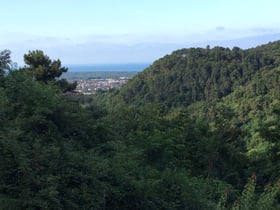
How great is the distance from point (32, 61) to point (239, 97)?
41.8 metres

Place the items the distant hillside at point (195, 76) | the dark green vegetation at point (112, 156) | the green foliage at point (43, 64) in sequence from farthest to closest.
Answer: the distant hillside at point (195, 76) < the green foliage at point (43, 64) < the dark green vegetation at point (112, 156)

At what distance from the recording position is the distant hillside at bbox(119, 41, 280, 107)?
224ft

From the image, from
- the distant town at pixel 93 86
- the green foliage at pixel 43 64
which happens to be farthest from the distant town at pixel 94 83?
the green foliage at pixel 43 64

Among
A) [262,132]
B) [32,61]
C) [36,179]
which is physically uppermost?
[32,61]

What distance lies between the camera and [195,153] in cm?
2197

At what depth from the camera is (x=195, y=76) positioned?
75.0m

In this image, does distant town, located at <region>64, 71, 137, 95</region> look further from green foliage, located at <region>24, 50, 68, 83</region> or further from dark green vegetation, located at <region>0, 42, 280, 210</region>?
dark green vegetation, located at <region>0, 42, 280, 210</region>

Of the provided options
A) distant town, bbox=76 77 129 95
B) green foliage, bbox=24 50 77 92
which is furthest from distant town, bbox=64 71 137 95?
green foliage, bbox=24 50 77 92

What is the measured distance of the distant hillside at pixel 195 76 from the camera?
68.4 meters

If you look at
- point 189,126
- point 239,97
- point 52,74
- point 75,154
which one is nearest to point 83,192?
point 75,154

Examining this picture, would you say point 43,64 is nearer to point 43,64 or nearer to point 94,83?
point 43,64

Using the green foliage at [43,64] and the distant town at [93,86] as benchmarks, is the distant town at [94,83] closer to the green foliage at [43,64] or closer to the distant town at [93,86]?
the distant town at [93,86]

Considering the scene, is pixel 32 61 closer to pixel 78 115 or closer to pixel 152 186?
pixel 78 115

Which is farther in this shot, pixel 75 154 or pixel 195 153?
pixel 195 153
